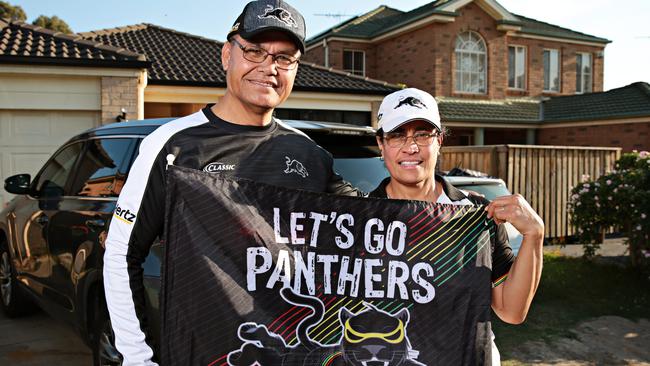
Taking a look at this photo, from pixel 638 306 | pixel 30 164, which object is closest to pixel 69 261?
pixel 638 306

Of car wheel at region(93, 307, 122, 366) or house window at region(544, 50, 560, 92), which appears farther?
house window at region(544, 50, 560, 92)

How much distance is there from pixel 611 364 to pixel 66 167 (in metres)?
5.00

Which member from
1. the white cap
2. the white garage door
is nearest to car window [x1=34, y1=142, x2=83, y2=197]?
the white cap

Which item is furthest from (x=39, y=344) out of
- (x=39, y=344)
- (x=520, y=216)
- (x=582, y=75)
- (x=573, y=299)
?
(x=582, y=75)

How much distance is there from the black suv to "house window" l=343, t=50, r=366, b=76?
19409mm

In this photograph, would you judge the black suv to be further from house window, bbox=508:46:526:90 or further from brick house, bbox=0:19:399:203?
house window, bbox=508:46:526:90

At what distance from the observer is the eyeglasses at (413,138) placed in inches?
88.7

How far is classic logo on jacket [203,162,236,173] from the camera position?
2.12m

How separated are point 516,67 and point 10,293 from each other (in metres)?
21.1

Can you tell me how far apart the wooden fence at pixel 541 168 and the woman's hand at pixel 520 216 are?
8.60 meters

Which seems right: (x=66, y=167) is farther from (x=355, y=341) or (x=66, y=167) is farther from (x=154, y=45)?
(x=154, y=45)

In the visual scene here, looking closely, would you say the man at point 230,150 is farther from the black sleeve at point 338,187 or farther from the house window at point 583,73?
the house window at point 583,73

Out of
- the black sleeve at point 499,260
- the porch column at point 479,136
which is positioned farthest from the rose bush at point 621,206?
the porch column at point 479,136

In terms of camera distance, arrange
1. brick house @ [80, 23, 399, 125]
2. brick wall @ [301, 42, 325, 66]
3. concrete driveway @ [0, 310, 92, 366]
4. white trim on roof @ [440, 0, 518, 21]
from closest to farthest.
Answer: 1. concrete driveway @ [0, 310, 92, 366]
2. brick house @ [80, 23, 399, 125]
3. white trim on roof @ [440, 0, 518, 21]
4. brick wall @ [301, 42, 325, 66]
